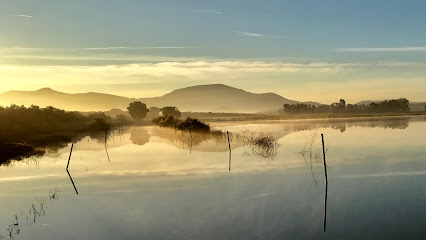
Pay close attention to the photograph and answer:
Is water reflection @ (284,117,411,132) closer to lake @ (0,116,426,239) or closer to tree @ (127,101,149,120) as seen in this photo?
lake @ (0,116,426,239)

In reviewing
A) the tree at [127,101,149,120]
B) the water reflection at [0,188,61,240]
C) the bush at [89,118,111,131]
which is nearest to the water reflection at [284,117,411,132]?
the bush at [89,118,111,131]

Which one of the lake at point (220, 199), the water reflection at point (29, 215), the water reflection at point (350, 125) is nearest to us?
the lake at point (220, 199)

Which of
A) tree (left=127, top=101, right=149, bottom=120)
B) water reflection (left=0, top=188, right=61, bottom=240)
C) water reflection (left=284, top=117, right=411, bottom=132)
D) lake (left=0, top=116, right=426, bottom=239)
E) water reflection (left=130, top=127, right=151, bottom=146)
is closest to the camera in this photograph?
lake (left=0, top=116, right=426, bottom=239)

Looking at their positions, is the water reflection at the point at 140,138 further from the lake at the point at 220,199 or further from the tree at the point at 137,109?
the tree at the point at 137,109

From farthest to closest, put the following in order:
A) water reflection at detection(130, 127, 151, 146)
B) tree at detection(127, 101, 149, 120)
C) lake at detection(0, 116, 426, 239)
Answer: tree at detection(127, 101, 149, 120), water reflection at detection(130, 127, 151, 146), lake at detection(0, 116, 426, 239)

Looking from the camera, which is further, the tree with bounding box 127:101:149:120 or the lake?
the tree with bounding box 127:101:149:120

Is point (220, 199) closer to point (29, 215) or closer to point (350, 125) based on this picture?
point (29, 215)

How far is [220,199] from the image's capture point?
76.0 feet

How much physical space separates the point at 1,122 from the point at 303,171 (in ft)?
208

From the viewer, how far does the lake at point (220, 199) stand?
58.7 feet

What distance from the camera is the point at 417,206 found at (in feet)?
67.9

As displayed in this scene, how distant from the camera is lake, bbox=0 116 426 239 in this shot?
17906 millimetres

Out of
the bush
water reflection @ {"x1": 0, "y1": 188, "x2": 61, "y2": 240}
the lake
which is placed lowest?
water reflection @ {"x1": 0, "y1": 188, "x2": 61, "y2": 240}

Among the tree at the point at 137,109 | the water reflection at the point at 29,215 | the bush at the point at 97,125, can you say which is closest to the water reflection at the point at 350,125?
the bush at the point at 97,125
